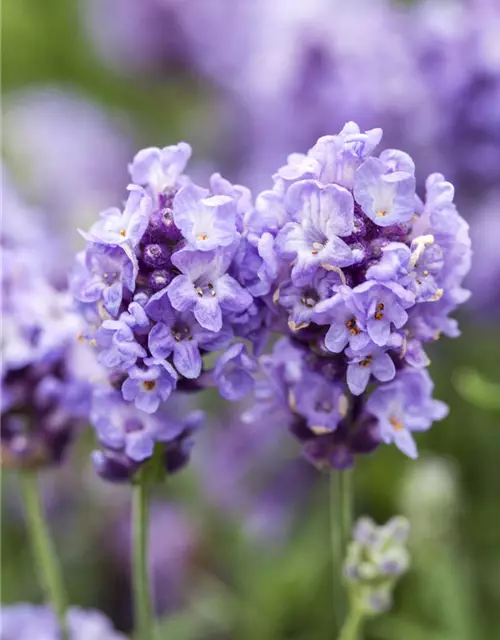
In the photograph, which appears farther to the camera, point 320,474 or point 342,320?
point 320,474

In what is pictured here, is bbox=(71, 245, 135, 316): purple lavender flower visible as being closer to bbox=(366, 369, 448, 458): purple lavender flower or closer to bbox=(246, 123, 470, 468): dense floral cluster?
bbox=(246, 123, 470, 468): dense floral cluster

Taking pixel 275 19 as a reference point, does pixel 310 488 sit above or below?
below

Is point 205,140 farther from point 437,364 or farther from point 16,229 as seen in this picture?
point 16,229

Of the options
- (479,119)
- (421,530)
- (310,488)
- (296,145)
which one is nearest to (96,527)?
(310,488)

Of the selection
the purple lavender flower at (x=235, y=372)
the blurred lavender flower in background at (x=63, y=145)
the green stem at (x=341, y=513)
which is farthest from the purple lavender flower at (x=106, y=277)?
the blurred lavender flower in background at (x=63, y=145)

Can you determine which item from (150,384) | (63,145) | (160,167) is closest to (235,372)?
(150,384)

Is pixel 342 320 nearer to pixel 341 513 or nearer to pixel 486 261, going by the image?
pixel 341 513

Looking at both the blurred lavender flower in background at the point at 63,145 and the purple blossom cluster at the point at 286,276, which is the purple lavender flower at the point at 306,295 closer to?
the purple blossom cluster at the point at 286,276
